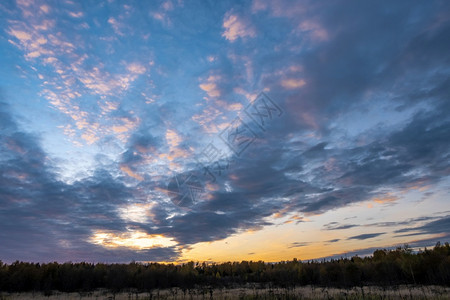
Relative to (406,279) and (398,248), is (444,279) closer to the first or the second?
(406,279)

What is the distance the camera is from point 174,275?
6788cm

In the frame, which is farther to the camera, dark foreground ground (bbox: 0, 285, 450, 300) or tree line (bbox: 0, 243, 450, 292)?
tree line (bbox: 0, 243, 450, 292)

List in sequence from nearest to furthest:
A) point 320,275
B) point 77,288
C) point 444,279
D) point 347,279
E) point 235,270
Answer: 1. point 444,279
2. point 77,288
3. point 347,279
4. point 320,275
5. point 235,270

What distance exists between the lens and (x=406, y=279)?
205 ft

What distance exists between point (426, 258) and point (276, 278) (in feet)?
123

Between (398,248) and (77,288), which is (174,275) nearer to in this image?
(77,288)

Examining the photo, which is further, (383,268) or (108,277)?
(383,268)

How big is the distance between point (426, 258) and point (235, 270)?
84.8 meters

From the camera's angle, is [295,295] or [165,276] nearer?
[295,295]

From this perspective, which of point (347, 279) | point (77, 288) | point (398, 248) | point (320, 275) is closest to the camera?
point (77, 288)

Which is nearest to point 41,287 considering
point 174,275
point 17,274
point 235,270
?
point 17,274

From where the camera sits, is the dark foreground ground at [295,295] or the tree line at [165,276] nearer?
the dark foreground ground at [295,295]

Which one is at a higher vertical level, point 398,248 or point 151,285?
point 398,248

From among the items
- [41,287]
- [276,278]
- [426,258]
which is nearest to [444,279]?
[426,258]
